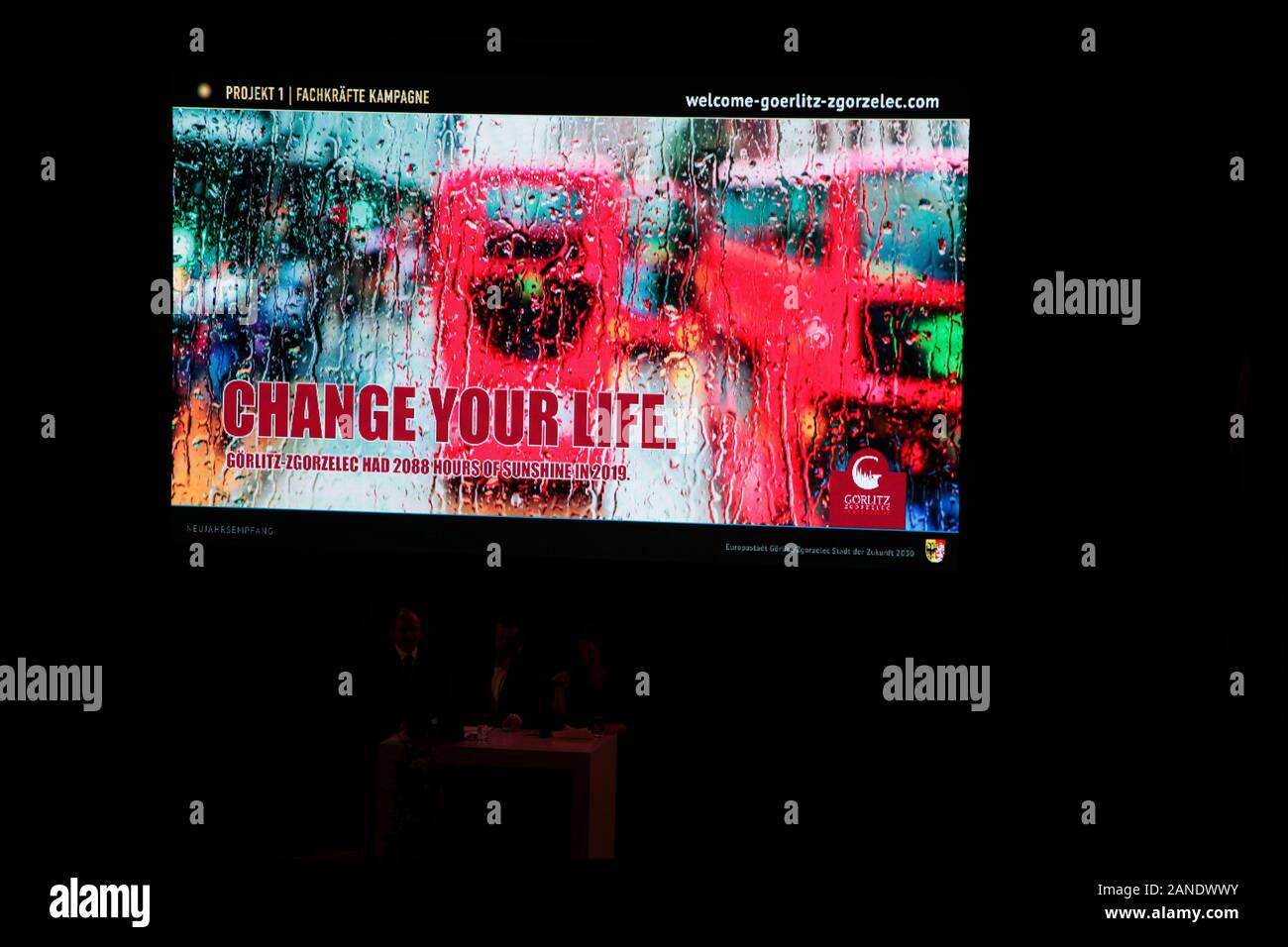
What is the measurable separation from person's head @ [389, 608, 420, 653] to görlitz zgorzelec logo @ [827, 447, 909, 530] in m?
1.09

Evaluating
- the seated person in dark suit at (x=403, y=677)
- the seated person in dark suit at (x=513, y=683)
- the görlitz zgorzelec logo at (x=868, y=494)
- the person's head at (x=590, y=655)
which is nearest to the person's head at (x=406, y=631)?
the seated person in dark suit at (x=403, y=677)

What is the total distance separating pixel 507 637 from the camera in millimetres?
3689

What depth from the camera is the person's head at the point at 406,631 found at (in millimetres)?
3705

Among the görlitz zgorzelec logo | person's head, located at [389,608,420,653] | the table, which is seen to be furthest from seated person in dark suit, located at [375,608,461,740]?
the görlitz zgorzelec logo

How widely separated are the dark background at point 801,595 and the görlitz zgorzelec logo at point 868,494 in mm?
188

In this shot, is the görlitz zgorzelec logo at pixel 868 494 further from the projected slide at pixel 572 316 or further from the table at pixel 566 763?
the table at pixel 566 763

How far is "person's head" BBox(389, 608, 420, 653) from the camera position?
371 cm

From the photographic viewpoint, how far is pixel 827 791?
362 centimetres

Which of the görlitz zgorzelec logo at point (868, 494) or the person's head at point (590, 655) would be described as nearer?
the görlitz zgorzelec logo at point (868, 494)

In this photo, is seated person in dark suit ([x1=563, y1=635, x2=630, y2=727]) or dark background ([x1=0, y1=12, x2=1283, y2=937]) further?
seated person in dark suit ([x1=563, y1=635, x2=630, y2=727])

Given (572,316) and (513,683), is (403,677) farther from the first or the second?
(572,316)

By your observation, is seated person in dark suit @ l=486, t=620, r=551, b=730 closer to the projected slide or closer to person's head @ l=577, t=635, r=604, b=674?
person's head @ l=577, t=635, r=604, b=674
